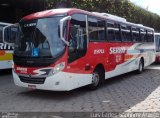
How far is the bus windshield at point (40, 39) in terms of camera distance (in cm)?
951

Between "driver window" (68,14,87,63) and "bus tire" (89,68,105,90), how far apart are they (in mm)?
1329

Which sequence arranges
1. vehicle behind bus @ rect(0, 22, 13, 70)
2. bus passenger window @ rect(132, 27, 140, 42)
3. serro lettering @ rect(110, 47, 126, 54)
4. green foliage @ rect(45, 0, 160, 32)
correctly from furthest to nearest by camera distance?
green foliage @ rect(45, 0, 160, 32)
bus passenger window @ rect(132, 27, 140, 42)
vehicle behind bus @ rect(0, 22, 13, 70)
serro lettering @ rect(110, 47, 126, 54)

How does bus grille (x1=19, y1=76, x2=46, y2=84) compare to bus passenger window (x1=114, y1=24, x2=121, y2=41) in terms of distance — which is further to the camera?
bus passenger window (x1=114, y1=24, x2=121, y2=41)

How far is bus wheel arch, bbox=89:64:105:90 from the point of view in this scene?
11.4m

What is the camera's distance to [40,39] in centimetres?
979

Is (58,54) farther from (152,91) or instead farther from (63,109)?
(152,91)

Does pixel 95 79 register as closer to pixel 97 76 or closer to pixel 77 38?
pixel 97 76

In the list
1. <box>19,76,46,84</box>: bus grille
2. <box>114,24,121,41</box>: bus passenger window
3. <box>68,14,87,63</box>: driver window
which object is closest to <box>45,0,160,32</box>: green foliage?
<box>114,24,121,41</box>: bus passenger window

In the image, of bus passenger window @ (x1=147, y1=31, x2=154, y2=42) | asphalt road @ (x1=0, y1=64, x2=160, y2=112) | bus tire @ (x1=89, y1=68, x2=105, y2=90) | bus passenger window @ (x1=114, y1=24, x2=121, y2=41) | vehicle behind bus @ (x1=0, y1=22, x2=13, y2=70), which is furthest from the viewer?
bus passenger window @ (x1=147, y1=31, x2=154, y2=42)

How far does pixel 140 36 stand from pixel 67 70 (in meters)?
8.74

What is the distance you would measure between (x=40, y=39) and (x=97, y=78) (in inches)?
119

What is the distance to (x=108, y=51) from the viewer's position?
500 inches

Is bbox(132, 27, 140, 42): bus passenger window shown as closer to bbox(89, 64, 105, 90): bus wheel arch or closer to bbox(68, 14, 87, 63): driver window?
bbox(89, 64, 105, 90): bus wheel arch

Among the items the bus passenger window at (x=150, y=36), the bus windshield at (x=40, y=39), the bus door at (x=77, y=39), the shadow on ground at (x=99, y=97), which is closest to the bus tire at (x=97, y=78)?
the shadow on ground at (x=99, y=97)
